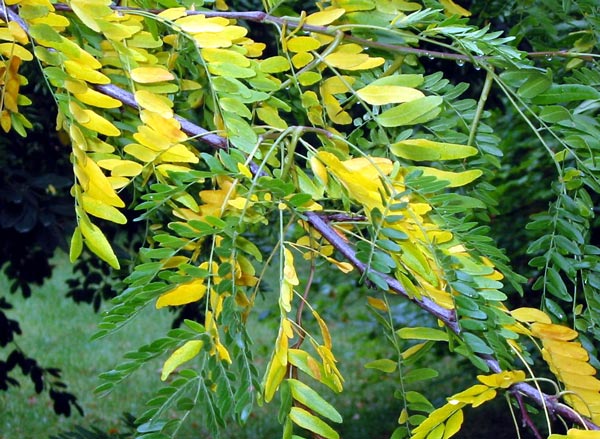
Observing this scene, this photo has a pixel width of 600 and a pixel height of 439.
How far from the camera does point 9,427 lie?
449cm

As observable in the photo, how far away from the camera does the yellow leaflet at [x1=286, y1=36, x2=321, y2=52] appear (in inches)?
43.0

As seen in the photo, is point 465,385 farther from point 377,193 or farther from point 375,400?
point 377,193

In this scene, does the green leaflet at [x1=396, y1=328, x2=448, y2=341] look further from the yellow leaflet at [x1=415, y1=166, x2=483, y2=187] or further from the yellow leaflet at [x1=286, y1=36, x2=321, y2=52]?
the yellow leaflet at [x1=286, y1=36, x2=321, y2=52]

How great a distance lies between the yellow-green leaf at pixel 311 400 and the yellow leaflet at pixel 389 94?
1.22 feet

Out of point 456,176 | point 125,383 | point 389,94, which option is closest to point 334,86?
point 389,94

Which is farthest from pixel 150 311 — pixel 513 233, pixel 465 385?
pixel 513 233

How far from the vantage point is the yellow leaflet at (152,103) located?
1.03 meters

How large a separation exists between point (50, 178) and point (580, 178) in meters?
1.52

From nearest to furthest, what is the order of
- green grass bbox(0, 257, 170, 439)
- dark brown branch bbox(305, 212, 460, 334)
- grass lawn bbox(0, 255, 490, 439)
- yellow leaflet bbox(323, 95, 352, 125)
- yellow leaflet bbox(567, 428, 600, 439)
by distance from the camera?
yellow leaflet bbox(567, 428, 600, 439), dark brown branch bbox(305, 212, 460, 334), yellow leaflet bbox(323, 95, 352, 125), grass lawn bbox(0, 255, 490, 439), green grass bbox(0, 257, 170, 439)

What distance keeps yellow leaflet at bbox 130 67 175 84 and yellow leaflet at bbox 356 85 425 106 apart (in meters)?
0.26

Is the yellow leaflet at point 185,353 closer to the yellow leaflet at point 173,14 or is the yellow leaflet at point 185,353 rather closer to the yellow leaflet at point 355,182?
the yellow leaflet at point 355,182

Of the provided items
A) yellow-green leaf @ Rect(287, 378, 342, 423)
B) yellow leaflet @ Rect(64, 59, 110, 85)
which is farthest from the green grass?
yellow-green leaf @ Rect(287, 378, 342, 423)

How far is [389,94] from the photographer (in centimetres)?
103

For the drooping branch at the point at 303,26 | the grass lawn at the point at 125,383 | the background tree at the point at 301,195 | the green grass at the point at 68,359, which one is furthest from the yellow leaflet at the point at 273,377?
the green grass at the point at 68,359
